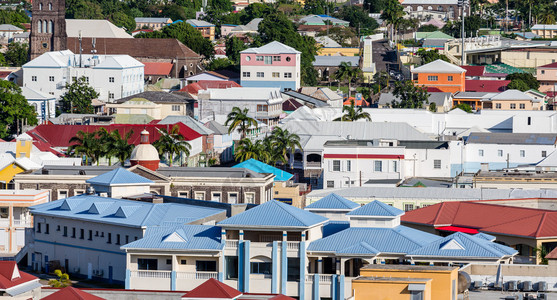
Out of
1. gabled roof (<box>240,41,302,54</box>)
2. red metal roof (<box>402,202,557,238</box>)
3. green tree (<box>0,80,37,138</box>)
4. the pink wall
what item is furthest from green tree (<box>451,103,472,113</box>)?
red metal roof (<box>402,202,557,238</box>)

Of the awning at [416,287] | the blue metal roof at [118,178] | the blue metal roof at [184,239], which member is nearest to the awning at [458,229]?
the blue metal roof at [184,239]

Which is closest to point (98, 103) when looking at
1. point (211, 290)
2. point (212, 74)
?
point (212, 74)

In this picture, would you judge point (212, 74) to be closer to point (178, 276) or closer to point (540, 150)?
point (540, 150)

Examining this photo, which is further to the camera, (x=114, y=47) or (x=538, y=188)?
(x=114, y=47)

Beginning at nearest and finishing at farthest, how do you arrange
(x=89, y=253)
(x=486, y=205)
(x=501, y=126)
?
1. (x=89, y=253)
2. (x=486, y=205)
3. (x=501, y=126)

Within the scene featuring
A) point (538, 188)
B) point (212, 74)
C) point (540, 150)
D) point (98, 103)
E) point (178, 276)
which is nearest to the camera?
point (178, 276)

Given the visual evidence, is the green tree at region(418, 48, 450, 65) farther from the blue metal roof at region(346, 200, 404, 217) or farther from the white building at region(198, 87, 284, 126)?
the blue metal roof at region(346, 200, 404, 217)

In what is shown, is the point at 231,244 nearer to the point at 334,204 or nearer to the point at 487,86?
the point at 334,204

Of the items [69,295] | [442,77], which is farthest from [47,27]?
[69,295]
